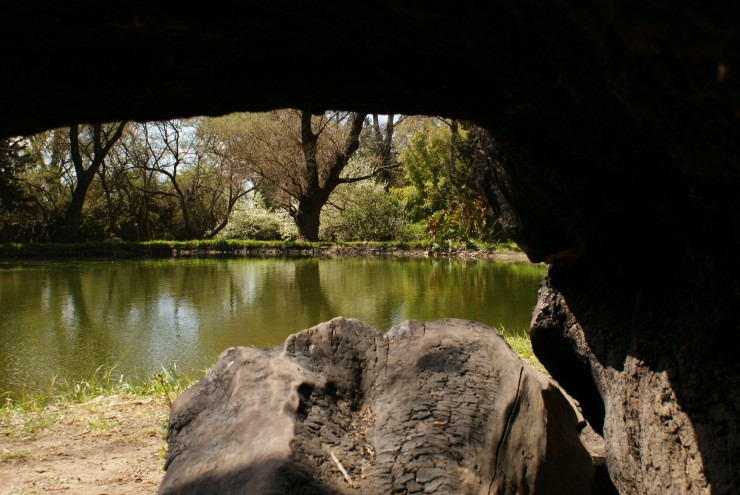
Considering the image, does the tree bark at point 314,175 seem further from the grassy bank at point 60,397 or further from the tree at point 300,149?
the grassy bank at point 60,397

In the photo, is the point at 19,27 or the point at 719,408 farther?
the point at 719,408

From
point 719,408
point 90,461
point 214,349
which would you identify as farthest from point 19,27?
point 214,349

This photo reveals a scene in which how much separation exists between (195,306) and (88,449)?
7.30m

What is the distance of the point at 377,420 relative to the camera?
7.13 ft

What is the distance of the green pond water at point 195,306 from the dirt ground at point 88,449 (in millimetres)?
1986

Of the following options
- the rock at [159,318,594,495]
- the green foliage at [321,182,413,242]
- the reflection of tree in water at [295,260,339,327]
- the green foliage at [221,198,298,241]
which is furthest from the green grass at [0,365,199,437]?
the green foliage at [221,198,298,241]

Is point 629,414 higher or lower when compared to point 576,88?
lower

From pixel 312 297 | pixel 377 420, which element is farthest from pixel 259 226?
pixel 377 420

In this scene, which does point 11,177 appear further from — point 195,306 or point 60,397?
point 60,397

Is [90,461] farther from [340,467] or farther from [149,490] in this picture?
[340,467]

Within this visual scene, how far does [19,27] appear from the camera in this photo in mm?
1113

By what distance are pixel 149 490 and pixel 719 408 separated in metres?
2.29

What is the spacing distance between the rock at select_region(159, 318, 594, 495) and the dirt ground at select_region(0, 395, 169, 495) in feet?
2.31

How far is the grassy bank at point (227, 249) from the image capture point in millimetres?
21859
